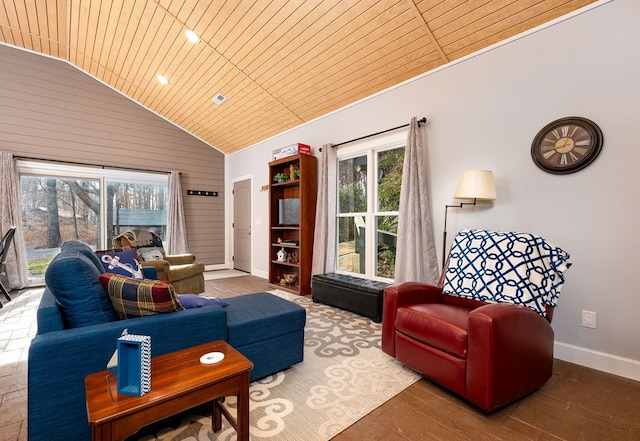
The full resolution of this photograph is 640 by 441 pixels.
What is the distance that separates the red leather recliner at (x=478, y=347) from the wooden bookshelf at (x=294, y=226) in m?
2.36

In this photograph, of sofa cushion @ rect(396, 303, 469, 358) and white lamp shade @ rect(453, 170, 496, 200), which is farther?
white lamp shade @ rect(453, 170, 496, 200)

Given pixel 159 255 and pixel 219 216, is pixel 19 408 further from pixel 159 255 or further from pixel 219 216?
pixel 219 216

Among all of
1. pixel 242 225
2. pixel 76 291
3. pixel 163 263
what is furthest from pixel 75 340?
pixel 242 225

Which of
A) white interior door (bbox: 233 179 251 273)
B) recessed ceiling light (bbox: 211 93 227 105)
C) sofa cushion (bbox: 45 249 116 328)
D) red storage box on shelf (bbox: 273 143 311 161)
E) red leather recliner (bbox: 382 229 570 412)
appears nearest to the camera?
sofa cushion (bbox: 45 249 116 328)

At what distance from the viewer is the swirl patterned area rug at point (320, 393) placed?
60.3 inches

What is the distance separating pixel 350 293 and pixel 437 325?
5.46ft

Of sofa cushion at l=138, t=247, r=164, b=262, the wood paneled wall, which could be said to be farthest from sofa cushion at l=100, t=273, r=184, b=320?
the wood paneled wall

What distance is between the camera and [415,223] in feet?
10.5

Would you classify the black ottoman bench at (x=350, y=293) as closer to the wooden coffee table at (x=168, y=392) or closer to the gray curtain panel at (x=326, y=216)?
the gray curtain panel at (x=326, y=216)

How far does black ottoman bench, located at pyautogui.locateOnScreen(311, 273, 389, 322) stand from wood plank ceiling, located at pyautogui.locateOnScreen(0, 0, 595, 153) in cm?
250

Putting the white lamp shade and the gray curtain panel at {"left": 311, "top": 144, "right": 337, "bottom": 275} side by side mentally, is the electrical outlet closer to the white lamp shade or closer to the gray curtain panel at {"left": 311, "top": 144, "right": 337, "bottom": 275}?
the white lamp shade

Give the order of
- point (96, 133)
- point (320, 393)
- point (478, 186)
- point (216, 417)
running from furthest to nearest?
point (96, 133) → point (478, 186) → point (320, 393) → point (216, 417)

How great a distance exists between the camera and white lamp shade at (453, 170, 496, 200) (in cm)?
256

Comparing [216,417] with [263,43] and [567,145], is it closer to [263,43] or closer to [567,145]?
[567,145]
